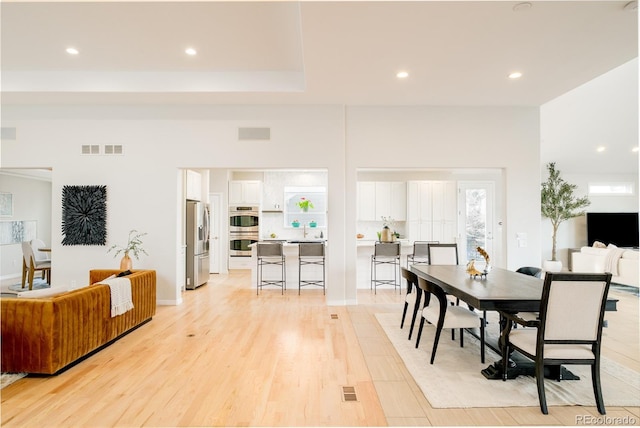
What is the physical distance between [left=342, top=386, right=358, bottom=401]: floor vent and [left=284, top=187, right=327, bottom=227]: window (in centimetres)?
700

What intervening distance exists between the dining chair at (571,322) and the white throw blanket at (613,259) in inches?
226

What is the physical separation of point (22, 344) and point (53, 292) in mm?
578

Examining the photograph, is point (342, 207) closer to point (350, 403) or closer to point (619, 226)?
point (350, 403)

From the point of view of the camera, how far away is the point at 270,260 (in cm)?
709

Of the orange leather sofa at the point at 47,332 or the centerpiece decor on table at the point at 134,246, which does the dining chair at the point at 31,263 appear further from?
the orange leather sofa at the point at 47,332

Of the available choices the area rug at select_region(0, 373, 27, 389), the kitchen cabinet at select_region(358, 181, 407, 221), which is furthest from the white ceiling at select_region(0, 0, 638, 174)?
the kitchen cabinet at select_region(358, 181, 407, 221)

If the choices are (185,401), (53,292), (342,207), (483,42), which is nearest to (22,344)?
(53,292)

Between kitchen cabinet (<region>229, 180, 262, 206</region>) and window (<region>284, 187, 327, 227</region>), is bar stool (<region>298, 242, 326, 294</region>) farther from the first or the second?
kitchen cabinet (<region>229, 180, 262, 206</region>)

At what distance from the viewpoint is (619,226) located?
957 centimetres

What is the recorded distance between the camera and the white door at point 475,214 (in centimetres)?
959

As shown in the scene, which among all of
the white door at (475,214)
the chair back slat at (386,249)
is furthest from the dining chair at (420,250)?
the white door at (475,214)

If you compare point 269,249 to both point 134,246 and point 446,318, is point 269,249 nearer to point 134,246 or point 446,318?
point 134,246

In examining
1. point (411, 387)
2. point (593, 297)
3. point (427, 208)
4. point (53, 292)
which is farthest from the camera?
point (427, 208)

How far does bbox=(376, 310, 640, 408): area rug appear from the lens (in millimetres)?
2699
